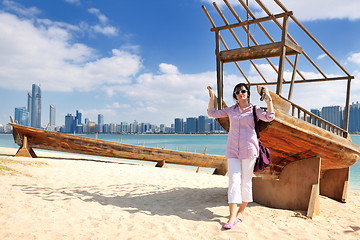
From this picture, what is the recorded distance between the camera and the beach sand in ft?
10.5

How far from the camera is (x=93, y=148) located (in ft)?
34.7

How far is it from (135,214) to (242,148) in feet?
6.03

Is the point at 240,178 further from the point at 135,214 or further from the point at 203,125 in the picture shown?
the point at 203,125

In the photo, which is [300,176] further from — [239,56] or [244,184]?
[239,56]

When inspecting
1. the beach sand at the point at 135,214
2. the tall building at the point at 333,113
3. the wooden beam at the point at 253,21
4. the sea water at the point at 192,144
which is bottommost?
the sea water at the point at 192,144

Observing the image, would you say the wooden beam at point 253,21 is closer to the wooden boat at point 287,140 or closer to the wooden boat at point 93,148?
the wooden boat at point 287,140

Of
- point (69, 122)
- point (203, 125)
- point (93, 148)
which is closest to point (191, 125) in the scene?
point (203, 125)

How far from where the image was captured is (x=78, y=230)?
323 cm

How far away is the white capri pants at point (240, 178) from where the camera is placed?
11.3ft

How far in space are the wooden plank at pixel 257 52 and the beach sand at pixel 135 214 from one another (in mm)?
2558

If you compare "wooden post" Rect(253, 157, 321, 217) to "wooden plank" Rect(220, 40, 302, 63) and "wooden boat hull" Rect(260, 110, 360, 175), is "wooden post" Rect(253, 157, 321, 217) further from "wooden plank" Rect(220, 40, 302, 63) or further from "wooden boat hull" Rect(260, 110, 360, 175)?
"wooden plank" Rect(220, 40, 302, 63)

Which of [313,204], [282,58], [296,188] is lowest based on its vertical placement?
[313,204]

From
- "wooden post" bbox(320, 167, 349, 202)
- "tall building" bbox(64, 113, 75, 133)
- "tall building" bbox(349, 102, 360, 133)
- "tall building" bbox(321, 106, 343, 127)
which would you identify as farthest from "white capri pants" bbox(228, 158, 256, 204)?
"tall building" bbox(64, 113, 75, 133)

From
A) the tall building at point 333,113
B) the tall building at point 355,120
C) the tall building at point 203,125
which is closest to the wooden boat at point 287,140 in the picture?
the tall building at point 333,113
